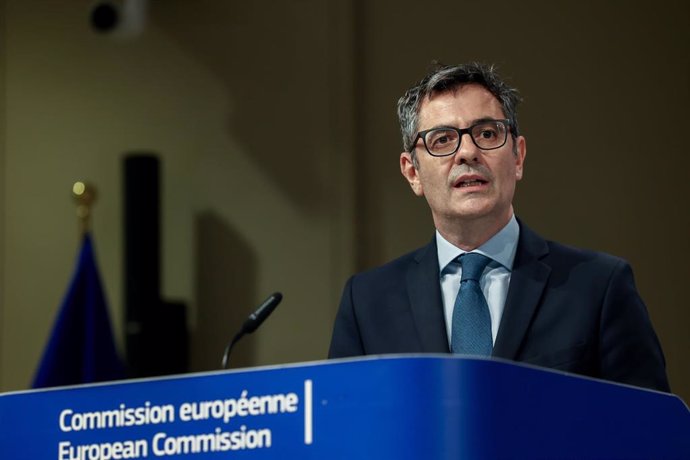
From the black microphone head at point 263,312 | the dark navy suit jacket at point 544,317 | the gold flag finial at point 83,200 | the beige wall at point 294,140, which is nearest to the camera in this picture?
the dark navy suit jacket at point 544,317

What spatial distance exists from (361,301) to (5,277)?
4.27 metres

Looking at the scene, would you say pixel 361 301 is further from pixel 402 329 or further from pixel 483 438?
pixel 483 438

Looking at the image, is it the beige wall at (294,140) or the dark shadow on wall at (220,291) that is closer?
the beige wall at (294,140)

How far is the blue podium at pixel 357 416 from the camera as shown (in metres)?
1.87

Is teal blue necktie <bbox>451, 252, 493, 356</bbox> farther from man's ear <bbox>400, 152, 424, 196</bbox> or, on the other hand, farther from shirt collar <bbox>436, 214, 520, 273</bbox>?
man's ear <bbox>400, 152, 424, 196</bbox>

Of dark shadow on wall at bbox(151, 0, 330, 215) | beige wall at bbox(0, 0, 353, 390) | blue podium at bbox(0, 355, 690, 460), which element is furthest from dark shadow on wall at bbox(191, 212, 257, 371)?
blue podium at bbox(0, 355, 690, 460)

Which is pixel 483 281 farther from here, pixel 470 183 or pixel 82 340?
pixel 82 340

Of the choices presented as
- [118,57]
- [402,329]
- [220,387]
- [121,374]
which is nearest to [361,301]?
[402,329]

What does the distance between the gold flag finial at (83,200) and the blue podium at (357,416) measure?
425 cm

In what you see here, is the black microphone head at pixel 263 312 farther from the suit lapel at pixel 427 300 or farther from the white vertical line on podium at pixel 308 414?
the white vertical line on podium at pixel 308 414

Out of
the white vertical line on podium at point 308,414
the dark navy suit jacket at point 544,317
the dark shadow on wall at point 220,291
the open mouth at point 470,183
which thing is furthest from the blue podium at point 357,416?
the dark shadow on wall at point 220,291

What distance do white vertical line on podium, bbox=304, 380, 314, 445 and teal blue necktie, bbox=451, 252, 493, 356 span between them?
0.77m

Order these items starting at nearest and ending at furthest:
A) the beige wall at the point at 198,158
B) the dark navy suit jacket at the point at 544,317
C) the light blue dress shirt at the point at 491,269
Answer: the dark navy suit jacket at the point at 544,317 < the light blue dress shirt at the point at 491,269 < the beige wall at the point at 198,158

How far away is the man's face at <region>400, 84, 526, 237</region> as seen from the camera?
9.15ft
